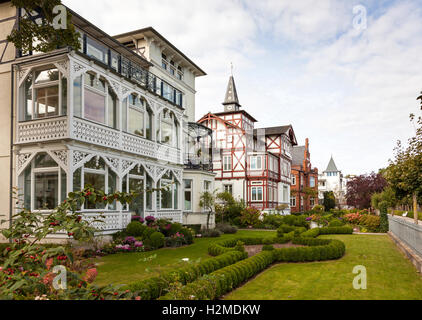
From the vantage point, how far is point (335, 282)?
8.97 m

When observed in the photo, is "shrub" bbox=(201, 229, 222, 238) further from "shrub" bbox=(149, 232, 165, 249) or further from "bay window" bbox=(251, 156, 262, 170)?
"bay window" bbox=(251, 156, 262, 170)

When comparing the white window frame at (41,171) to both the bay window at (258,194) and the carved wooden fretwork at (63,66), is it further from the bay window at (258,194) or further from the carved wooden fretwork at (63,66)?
the bay window at (258,194)

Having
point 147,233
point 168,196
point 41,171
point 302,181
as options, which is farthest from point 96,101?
point 302,181

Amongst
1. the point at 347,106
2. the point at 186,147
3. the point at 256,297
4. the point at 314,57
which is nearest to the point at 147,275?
the point at 256,297

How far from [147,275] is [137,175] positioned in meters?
8.75

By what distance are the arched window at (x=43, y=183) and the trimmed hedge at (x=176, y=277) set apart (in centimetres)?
683

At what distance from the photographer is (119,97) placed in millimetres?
16062

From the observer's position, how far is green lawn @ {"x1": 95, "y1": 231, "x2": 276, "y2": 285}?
9.16 meters

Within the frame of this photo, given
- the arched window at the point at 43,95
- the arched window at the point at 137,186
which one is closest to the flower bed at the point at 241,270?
the arched window at the point at 137,186

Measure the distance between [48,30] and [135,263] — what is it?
8.77 m

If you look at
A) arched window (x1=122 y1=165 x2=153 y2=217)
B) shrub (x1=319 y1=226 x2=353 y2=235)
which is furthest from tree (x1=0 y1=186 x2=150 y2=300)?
shrub (x1=319 y1=226 x2=353 y2=235)

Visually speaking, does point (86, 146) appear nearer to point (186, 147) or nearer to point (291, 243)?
point (291, 243)
